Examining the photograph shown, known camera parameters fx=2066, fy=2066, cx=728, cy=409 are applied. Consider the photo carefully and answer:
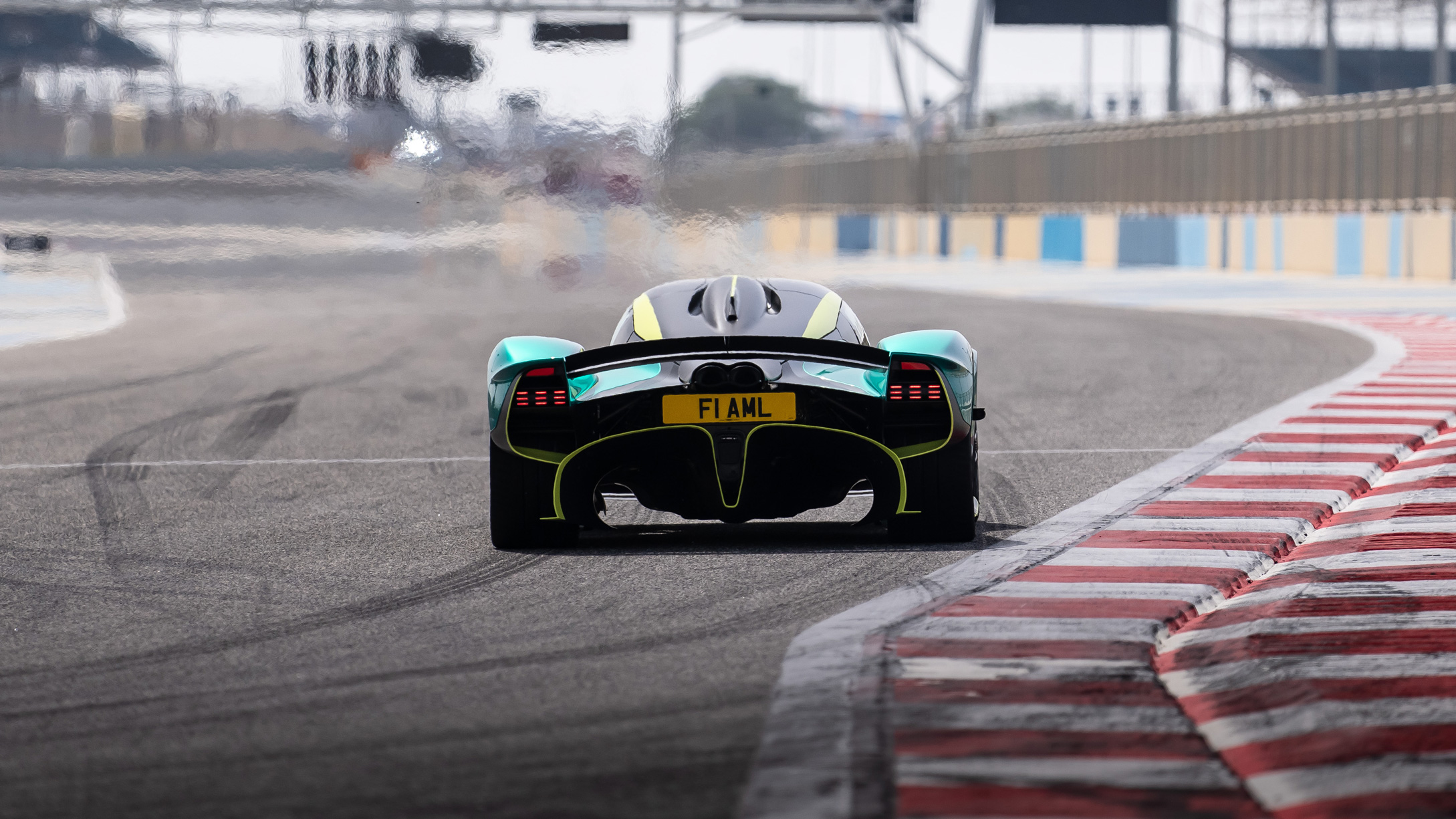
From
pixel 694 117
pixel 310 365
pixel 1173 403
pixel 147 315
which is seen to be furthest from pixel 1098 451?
pixel 147 315

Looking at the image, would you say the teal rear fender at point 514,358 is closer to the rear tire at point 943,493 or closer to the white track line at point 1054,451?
the rear tire at point 943,493

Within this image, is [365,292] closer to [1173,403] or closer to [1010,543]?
[1173,403]

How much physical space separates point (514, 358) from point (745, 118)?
101 metres

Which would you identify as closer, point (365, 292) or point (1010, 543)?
point (1010, 543)

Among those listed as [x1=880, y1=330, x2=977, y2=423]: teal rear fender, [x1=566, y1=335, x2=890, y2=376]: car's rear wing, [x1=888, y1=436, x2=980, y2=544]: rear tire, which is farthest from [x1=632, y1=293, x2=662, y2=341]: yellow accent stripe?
[x1=888, y1=436, x2=980, y2=544]: rear tire

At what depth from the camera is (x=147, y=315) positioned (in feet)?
83.8

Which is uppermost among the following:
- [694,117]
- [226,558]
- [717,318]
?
[694,117]

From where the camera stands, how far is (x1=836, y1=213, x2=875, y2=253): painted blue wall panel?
48.3m

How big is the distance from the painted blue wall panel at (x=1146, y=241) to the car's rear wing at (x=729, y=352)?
28915mm

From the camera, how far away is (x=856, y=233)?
49.0 metres

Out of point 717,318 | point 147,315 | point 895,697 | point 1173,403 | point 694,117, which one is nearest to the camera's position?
point 895,697

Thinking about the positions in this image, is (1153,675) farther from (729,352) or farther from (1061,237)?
(1061,237)

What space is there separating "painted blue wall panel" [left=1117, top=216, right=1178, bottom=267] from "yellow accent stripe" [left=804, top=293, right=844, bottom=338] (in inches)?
1111

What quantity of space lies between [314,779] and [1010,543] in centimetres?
359
